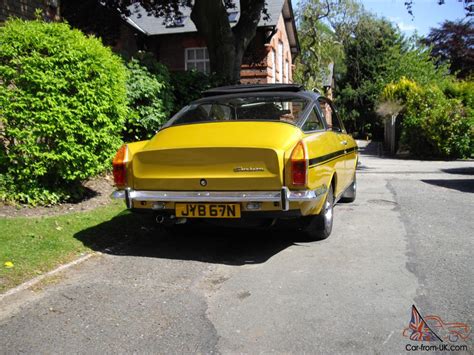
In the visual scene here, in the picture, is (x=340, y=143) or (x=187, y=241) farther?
(x=340, y=143)

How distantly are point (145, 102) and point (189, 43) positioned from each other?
605 inches

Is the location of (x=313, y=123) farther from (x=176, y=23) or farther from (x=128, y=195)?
(x=176, y=23)

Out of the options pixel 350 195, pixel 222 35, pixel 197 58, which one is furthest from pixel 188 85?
pixel 197 58

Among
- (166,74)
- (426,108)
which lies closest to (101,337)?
(166,74)

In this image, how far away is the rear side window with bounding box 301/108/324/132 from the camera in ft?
17.5

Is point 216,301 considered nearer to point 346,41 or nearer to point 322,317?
point 322,317

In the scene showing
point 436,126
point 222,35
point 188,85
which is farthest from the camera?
point 436,126

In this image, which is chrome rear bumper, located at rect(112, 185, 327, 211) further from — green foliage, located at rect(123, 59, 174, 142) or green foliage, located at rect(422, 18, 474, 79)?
green foliage, located at rect(422, 18, 474, 79)

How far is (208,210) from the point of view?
4645 millimetres

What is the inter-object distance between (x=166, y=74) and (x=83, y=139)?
13.4ft

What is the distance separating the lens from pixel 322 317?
3465 millimetres

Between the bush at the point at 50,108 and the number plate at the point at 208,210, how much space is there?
2477mm

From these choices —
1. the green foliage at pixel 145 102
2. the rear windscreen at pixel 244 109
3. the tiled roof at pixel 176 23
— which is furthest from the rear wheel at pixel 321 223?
the tiled roof at pixel 176 23

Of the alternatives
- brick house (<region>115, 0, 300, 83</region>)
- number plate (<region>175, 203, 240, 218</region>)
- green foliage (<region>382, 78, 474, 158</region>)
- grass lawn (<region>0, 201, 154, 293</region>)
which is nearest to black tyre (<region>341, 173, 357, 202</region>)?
grass lawn (<region>0, 201, 154, 293</region>)
